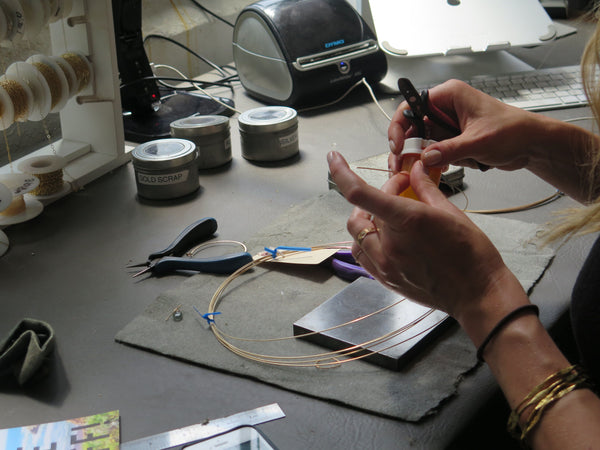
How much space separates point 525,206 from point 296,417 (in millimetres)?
594

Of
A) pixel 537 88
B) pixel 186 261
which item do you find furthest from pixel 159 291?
pixel 537 88

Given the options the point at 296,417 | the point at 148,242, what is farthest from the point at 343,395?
the point at 148,242

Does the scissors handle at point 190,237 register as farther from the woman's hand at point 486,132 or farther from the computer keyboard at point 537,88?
the computer keyboard at point 537,88

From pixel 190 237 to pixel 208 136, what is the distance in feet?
0.96

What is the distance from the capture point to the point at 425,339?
2.29ft

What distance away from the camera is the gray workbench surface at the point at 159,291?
2.01 ft

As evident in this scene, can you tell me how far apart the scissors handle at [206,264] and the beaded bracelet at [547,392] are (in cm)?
41

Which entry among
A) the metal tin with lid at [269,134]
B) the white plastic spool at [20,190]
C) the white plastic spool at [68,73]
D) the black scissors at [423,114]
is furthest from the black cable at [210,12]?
the black scissors at [423,114]

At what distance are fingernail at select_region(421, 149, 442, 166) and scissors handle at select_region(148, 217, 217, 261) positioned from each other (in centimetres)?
36

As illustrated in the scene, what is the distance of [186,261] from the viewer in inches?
33.9

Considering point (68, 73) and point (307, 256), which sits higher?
point (68, 73)

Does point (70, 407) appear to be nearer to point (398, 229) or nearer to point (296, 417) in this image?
point (296, 417)

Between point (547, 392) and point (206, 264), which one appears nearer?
point (547, 392)

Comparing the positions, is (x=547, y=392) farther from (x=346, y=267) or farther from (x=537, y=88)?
(x=537, y=88)
